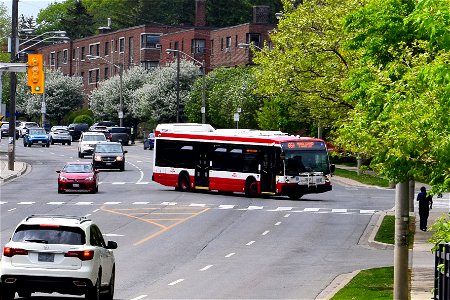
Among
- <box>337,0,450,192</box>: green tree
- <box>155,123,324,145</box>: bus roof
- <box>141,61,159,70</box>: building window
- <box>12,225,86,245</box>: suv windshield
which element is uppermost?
<box>141,61,159,70</box>: building window

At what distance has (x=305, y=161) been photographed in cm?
5797

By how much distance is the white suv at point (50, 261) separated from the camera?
2347 centimetres

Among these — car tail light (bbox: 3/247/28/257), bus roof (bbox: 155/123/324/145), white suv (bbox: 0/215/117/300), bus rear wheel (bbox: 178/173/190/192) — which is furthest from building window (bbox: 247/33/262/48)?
car tail light (bbox: 3/247/28/257)

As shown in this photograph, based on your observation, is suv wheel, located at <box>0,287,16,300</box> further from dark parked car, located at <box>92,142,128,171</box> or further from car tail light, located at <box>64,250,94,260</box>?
dark parked car, located at <box>92,142,128,171</box>

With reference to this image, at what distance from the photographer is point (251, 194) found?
60.1 metres

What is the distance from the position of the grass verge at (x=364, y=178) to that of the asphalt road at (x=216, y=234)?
104 inches

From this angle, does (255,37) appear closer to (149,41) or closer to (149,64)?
(149,41)

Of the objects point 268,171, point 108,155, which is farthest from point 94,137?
point 268,171

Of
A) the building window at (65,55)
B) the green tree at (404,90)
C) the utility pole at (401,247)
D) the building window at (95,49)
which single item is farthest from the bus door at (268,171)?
the building window at (65,55)

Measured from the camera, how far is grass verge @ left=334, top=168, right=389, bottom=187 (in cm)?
7194

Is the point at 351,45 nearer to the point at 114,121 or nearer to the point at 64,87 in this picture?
the point at 114,121

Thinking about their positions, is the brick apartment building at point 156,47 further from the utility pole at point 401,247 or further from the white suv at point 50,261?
the white suv at point 50,261

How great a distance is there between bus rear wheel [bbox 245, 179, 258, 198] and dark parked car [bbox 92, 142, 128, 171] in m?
19.9

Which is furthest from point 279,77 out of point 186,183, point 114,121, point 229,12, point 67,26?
point 67,26
